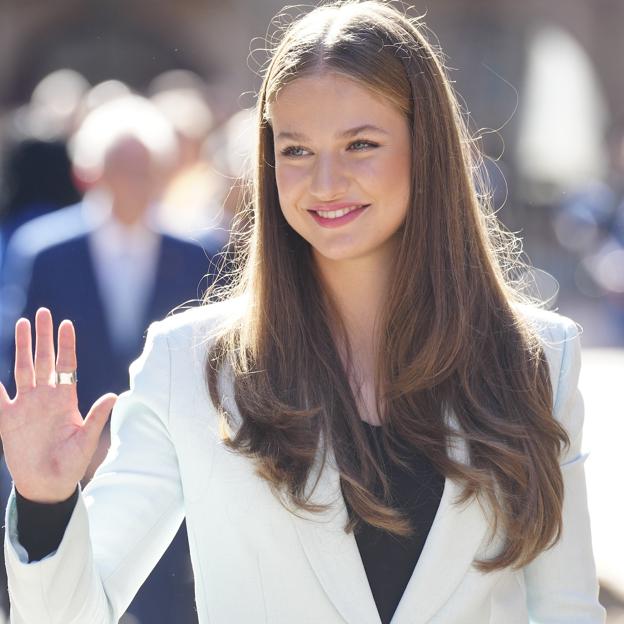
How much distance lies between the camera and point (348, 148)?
110 inches

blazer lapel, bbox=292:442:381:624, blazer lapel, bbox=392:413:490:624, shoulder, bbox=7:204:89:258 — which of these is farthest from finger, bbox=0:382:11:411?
shoulder, bbox=7:204:89:258

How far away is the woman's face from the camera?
2768 mm

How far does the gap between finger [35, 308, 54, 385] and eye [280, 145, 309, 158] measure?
543mm

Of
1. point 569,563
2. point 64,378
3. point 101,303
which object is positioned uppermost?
point 64,378

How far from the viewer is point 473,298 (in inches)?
114

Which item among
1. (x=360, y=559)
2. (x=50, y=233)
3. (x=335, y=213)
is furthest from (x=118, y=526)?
(x=50, y=233)

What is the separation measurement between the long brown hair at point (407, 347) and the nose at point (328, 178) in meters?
0.16

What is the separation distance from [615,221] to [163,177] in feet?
29.3

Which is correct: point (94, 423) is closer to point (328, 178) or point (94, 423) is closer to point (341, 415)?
point (341, 415)

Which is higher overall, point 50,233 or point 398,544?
point 50,233

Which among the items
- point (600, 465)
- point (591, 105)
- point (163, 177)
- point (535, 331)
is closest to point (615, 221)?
point (600, 465)

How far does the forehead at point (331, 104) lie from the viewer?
277 cm

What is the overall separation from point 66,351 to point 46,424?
141mm

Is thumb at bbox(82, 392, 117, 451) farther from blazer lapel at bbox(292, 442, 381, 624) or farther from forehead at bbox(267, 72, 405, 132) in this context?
forehead at bbox(267, 72, 405, 132)
